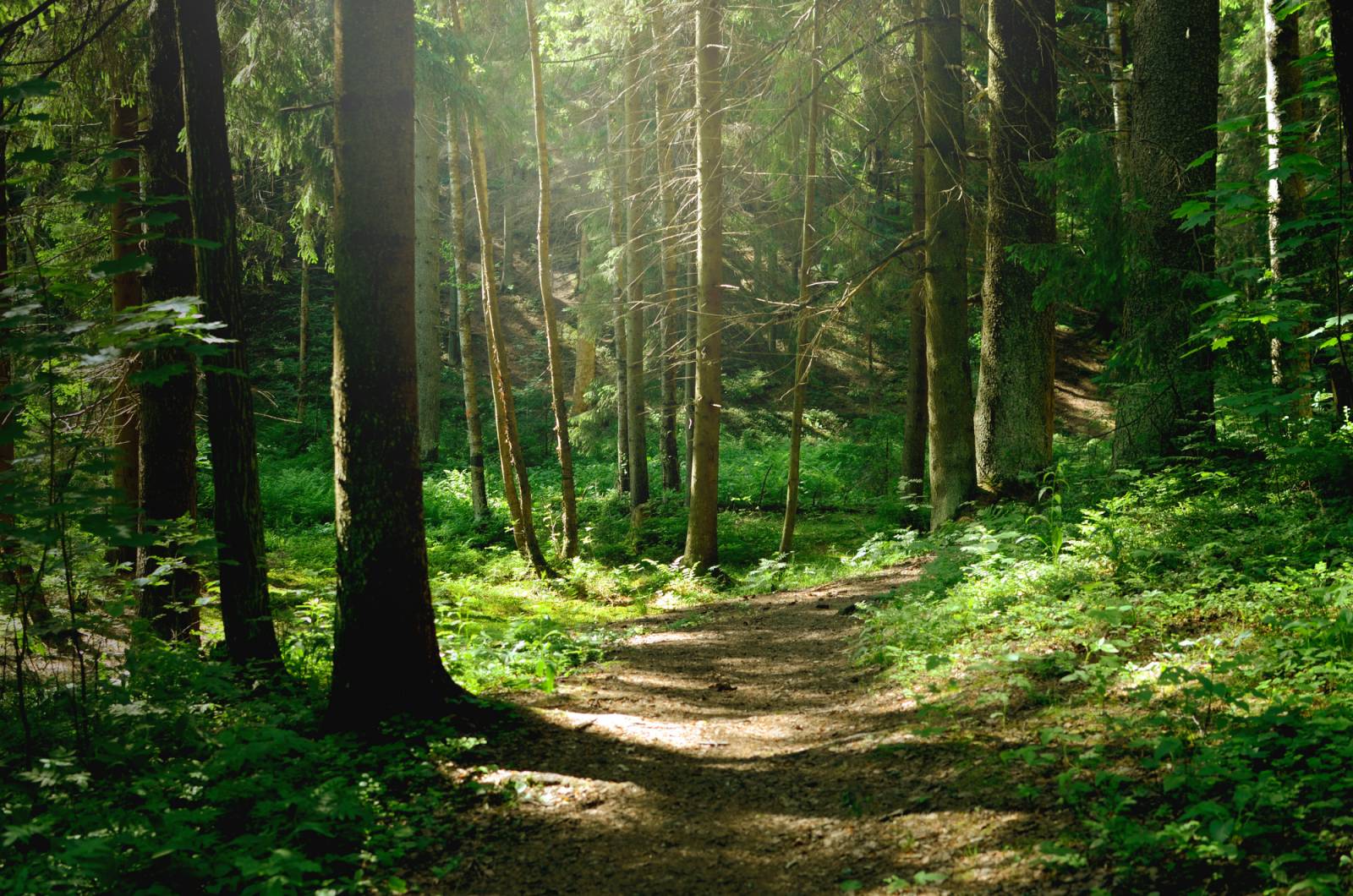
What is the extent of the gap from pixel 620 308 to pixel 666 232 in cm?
339

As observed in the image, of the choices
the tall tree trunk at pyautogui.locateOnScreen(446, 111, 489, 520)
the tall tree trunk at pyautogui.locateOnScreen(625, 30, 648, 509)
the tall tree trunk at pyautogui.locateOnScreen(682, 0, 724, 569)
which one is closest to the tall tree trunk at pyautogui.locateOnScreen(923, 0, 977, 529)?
the tall tree trunk at pyautogui.locateOnScreen(682, 0, 724, 569)

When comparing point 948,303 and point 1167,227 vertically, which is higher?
point 1167,227

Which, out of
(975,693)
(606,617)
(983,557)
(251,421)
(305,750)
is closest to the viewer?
(305,750)

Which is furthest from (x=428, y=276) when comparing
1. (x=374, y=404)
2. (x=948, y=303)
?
(x=374, y=404)

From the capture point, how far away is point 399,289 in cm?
511

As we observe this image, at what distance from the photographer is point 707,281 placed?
1198 centimetres

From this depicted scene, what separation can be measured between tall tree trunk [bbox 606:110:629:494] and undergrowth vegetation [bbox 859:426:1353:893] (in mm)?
10934

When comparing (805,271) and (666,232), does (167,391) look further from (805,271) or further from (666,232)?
(666,232)

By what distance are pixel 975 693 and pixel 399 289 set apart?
13.3ft

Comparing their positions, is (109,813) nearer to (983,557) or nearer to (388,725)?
(388,725)

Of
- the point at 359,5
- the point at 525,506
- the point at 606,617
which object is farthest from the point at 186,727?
the point at 525,506

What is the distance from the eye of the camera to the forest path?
11.3 ft

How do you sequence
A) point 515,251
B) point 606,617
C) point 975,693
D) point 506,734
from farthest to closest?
point 515,251 → point 606,617 → point 506,734 → point 975,693

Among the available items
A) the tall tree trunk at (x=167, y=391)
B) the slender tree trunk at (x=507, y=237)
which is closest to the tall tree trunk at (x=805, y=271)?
the tall tree trunk at (x=167, y=391)
